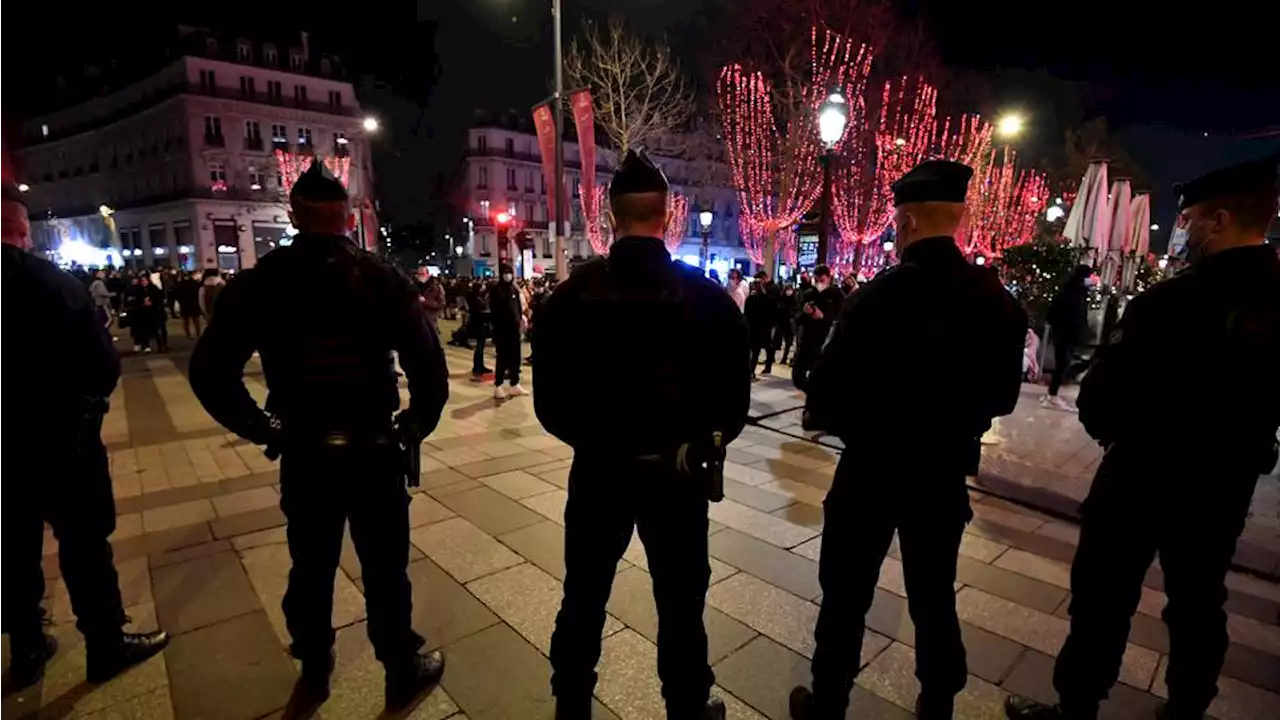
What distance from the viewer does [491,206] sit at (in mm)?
53469

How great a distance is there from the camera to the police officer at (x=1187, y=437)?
7.21 feet

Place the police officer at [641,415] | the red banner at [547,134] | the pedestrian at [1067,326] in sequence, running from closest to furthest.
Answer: the police officer at [641,415]
the pedestrian at [1067,326]
the red banner at [547,134]

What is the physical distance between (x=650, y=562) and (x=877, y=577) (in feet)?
2.84

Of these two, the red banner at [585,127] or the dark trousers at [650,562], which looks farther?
the red banner at [585,127]

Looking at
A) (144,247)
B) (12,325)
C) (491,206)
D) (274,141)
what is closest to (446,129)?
(491,206)

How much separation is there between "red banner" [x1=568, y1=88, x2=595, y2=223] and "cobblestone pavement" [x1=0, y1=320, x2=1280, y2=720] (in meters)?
8.13

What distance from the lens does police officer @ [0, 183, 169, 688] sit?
2.54 m

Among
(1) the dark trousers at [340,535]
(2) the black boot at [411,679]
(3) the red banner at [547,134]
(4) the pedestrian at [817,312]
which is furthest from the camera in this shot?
(3) the red banner at [547,134]

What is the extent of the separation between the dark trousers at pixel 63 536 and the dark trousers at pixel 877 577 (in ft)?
10.3

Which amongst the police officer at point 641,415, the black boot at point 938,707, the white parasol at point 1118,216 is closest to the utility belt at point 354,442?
the police officer at point 641,415

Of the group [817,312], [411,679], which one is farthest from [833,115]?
[411,679]

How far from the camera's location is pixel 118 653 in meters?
2.86

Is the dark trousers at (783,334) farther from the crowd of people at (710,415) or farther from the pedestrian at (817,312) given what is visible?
the crowd of people at (710,415)

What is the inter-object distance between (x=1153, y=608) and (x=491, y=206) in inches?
2138
